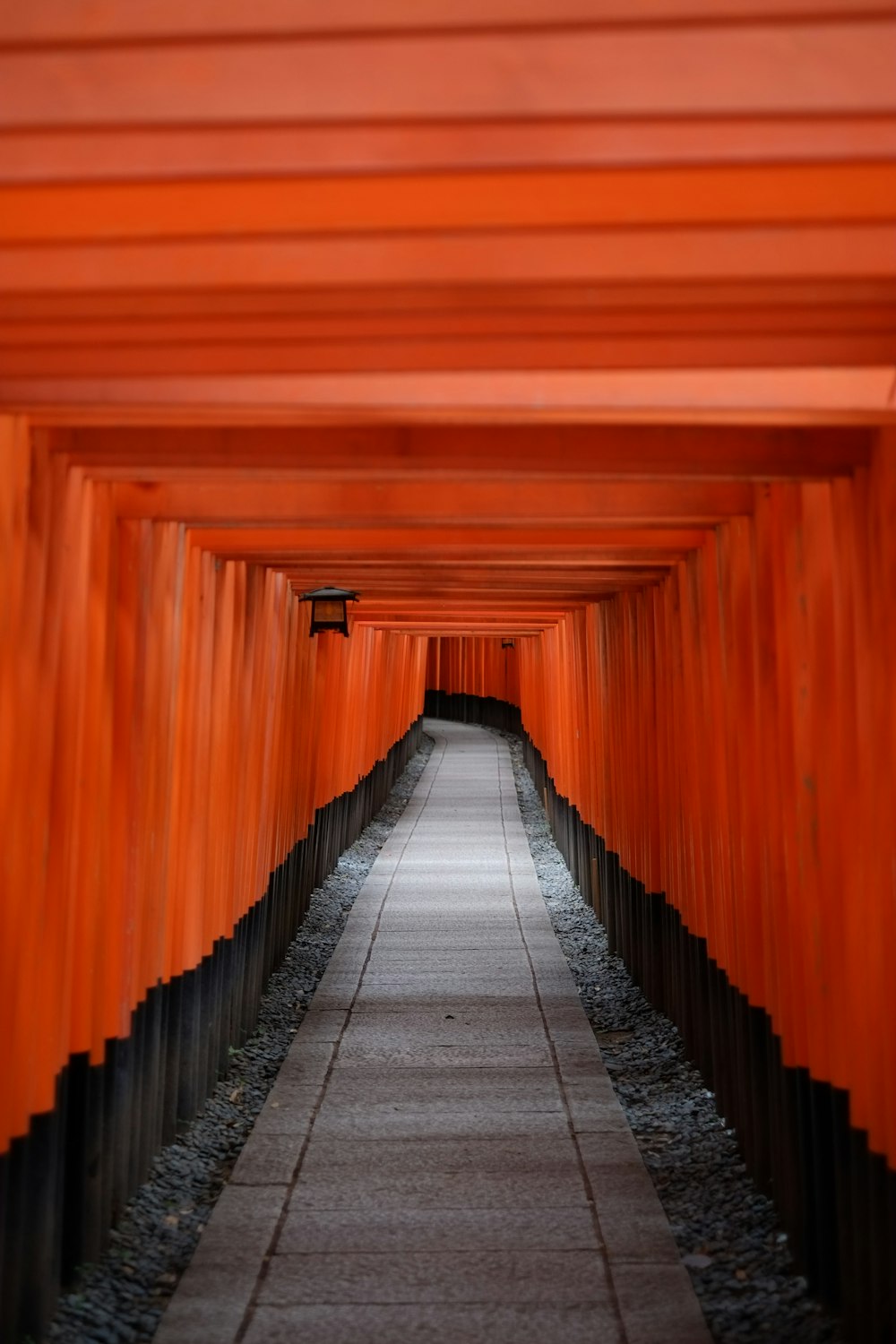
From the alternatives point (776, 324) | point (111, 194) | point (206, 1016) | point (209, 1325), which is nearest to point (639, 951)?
point (206, 1016)

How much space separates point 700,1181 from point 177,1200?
2.16 meters

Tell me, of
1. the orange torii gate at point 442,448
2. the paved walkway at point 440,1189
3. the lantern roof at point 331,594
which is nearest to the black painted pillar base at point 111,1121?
the orange torii gate at point 442,448

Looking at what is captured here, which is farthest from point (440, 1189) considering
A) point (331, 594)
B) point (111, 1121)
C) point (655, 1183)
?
point (331, 594)

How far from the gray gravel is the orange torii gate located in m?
0.16

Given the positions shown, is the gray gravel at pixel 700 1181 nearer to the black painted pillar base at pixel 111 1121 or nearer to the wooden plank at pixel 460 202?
the black painted pillar base at pixel 111 1121

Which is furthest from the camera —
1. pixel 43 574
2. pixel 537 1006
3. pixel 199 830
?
pixel 537 1006

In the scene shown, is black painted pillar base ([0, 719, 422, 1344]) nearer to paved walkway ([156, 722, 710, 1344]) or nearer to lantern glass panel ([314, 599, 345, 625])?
paved walkway ([156, 722, 710, 1344])

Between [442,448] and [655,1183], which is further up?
[442,448]

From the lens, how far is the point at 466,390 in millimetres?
3318

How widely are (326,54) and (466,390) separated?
118 cm

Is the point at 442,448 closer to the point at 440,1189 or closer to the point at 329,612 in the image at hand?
the point at 440,1189

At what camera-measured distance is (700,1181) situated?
18.0 ft

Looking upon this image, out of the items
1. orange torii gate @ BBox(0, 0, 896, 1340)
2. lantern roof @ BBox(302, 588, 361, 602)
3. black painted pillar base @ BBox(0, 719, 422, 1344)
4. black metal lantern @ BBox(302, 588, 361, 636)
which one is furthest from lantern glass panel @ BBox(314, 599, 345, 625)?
black painted pillar base @ BBox(0, 719, 422, 1344)

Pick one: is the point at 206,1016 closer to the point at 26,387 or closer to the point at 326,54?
the point at 26,387
